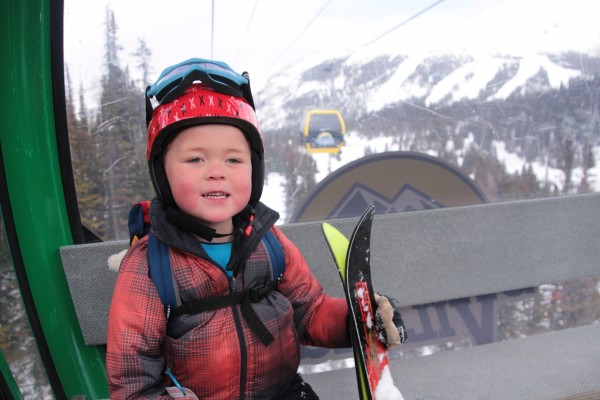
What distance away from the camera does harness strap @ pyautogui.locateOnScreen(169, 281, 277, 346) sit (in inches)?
50.3

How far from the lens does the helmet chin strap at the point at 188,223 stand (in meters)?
1.28

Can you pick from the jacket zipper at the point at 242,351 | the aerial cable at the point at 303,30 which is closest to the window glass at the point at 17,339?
the jacket zipper at the point at 242,351

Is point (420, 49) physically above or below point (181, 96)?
above

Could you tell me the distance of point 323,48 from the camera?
8.13 feet

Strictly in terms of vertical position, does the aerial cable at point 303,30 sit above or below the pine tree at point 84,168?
above

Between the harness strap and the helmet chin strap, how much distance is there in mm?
181

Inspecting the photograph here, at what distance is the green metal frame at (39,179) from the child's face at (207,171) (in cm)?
111

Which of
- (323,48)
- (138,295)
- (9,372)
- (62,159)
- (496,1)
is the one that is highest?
(496,1)

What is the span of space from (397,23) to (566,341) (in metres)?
1.92

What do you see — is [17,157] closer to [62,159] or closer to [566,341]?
[62,159]

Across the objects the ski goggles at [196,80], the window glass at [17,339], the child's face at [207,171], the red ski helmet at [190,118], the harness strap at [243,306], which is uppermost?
the ski goggles at [196,80]

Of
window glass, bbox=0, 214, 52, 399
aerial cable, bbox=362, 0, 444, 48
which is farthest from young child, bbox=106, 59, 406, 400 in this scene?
aerial cable, bbox=362, 0, 444, 48

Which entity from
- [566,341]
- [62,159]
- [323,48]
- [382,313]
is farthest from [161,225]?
[566,341]

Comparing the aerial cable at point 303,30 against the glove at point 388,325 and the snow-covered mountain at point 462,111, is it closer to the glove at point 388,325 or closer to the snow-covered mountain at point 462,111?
the snow-covered mountain at point 462,111
